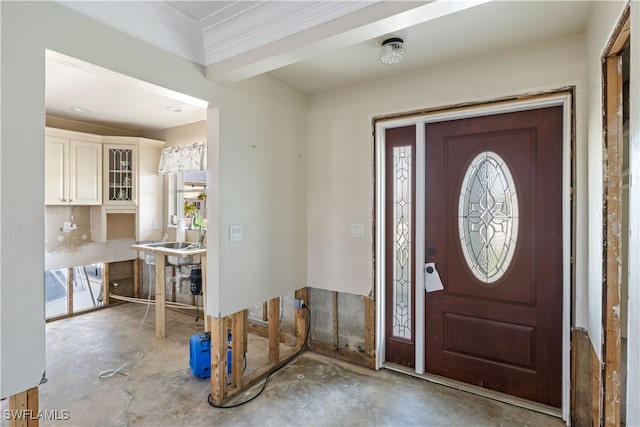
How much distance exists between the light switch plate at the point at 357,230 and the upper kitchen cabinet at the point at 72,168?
342cm

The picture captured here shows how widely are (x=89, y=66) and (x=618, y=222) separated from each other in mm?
2764

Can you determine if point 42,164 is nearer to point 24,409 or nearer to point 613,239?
point 24,409

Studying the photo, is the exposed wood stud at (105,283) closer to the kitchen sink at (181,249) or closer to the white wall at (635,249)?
the kitchen sink at (181,249)

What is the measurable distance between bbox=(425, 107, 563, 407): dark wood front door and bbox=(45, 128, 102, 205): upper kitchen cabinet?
4.06m

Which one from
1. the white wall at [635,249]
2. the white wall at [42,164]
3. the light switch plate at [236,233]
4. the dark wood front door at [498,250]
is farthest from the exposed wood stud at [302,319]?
the white wall at [635,249]

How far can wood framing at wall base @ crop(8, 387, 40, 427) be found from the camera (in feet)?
4.70

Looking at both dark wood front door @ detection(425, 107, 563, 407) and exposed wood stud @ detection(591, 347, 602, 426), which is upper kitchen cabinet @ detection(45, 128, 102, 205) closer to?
dark wood front door @ detection(425, 107, 563, 407)

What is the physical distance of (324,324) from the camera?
316 centimetres

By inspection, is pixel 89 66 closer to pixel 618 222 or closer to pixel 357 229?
pixel 357 229

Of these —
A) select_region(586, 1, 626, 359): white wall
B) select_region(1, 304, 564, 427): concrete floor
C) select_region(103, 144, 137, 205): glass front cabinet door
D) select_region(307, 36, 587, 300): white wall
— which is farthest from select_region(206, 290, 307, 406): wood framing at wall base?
select_region(103, 144, 137, 205): glass front cabinet door

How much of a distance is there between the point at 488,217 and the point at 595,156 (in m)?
0.80

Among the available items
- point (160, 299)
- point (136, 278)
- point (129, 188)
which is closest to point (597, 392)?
point (160, 299)

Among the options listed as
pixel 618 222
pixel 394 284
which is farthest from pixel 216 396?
pixel 618 222

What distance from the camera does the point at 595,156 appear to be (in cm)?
180
